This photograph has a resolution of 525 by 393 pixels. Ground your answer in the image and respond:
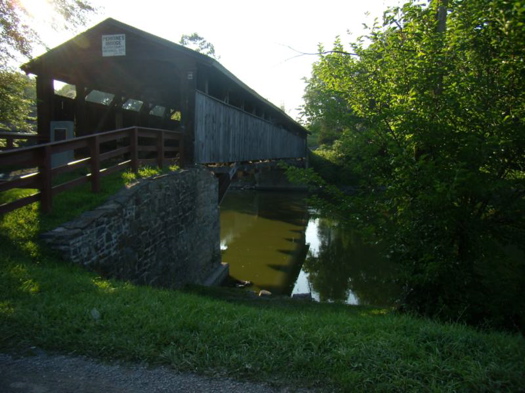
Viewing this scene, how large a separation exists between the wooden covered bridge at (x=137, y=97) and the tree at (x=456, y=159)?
14.4ft

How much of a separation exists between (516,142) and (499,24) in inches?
55.0

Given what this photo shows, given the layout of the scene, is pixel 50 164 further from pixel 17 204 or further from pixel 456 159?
pixel 456 159

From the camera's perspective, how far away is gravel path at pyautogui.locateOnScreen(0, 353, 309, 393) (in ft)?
7.70

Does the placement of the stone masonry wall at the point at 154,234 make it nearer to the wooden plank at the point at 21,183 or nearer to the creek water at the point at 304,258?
the wooden plank at the point at 21,183

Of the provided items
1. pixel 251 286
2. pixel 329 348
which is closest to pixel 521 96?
pixel 329 348

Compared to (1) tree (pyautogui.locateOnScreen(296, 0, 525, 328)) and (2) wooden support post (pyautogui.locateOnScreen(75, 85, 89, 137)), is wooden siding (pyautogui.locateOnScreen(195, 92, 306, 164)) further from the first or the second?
(1) tree (pyautogui.locateOnScreen(296, 0, 525, 328))

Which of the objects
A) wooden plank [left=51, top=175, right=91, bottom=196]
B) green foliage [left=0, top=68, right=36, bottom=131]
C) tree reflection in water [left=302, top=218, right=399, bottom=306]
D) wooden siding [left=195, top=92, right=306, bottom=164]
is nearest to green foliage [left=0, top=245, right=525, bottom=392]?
wooden plank [left=51, top=175, right=91, bottom=196]

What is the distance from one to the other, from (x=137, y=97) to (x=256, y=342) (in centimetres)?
1125

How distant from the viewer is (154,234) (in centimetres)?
680

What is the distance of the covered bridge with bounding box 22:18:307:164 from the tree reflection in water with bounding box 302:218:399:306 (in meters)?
4.41

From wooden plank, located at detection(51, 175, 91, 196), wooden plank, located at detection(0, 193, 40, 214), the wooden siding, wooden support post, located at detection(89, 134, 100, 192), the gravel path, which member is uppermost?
the wooden siding

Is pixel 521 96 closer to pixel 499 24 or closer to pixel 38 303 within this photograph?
pixel 499 24

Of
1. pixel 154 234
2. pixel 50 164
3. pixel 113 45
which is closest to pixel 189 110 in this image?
pixel 113 45

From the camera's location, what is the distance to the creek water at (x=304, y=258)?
10.1 meters
